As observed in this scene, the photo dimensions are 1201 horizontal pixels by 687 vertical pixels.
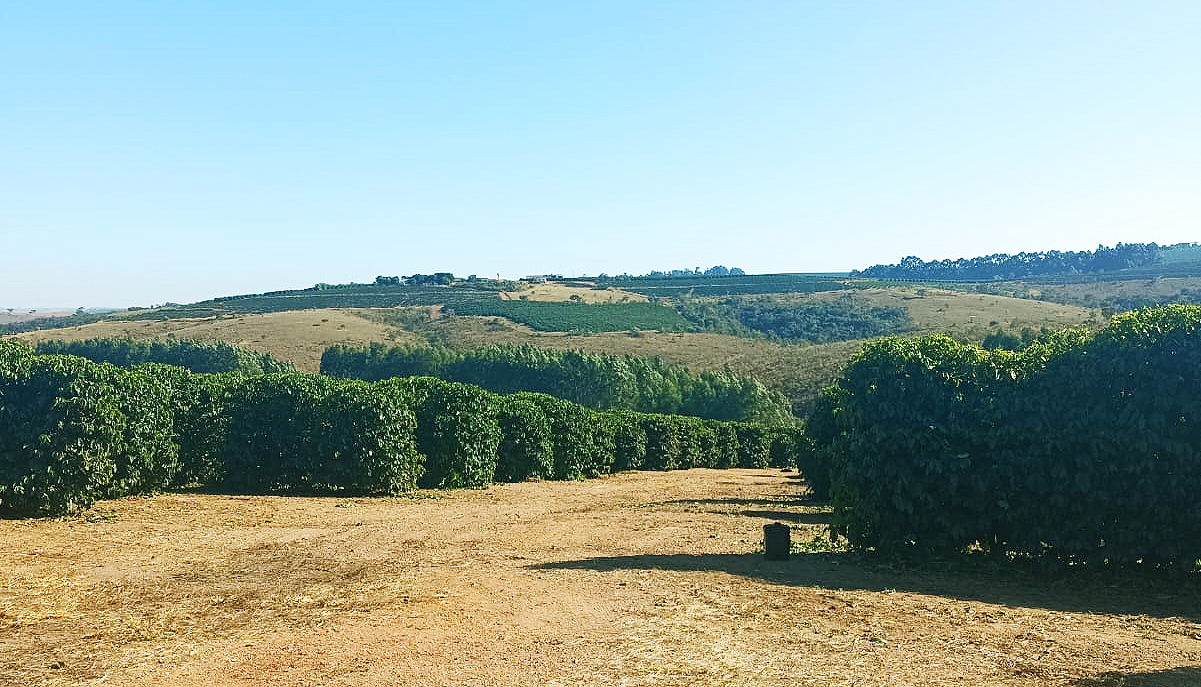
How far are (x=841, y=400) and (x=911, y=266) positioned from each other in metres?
195

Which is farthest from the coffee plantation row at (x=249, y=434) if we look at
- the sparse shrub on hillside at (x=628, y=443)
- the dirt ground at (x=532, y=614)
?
the sparse shrub on hillside at (x=628, y=443)

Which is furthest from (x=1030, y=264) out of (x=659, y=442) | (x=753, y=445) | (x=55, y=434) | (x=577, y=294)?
(x=55, y=434)

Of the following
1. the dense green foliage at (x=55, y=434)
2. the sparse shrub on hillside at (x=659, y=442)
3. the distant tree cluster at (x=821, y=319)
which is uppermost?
the dense green foliage at (x=55, y=434)

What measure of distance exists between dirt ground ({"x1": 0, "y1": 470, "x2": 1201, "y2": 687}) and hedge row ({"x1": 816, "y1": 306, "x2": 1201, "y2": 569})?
25.4 inches

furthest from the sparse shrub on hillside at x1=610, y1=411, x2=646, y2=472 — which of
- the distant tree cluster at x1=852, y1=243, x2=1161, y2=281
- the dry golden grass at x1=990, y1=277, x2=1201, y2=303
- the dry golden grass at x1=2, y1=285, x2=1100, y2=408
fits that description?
the distant tree cluster at x1=852, y1=243, x2=1161, y2=281

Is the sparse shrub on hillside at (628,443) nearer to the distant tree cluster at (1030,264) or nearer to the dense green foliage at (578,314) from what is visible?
the dense green foliage at (578,314)

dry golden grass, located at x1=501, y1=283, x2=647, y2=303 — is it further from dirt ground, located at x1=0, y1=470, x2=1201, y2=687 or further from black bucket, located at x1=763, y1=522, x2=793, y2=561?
black bucket, located at x1=763, y1=522, x2=793, y2=561

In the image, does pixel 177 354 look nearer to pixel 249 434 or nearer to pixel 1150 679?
pixel 249 434

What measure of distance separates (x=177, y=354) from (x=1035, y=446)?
92.4 m

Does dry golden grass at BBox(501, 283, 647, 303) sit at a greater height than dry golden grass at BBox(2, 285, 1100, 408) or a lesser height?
greater

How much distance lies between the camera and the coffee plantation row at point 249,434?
16.2 metres

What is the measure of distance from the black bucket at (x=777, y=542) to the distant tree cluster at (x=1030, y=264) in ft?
508

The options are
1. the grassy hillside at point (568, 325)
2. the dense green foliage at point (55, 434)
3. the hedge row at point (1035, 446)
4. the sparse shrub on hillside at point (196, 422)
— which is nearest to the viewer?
the hedge row at point (1035, 446)

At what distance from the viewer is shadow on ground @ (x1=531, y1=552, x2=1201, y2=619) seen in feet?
34.8
